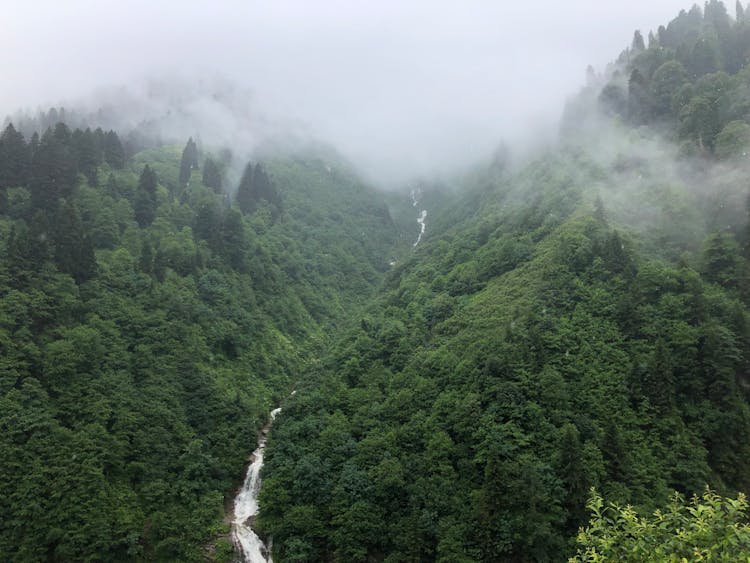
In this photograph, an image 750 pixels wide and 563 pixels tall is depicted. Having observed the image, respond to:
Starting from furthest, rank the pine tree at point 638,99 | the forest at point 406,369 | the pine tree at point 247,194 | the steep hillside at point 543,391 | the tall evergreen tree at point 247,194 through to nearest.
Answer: the tall evergreen tree at point 247,194 < the pine tree at point 247,194 < the pine tree at point 638,99 < the forest at point 406,369 < the steep hillside at point 543,391

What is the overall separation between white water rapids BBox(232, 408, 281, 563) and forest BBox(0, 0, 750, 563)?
1.36m

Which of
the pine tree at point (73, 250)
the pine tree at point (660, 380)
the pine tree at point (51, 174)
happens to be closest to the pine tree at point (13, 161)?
the pine tree at point (51, 174)

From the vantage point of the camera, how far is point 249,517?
62.1 meters

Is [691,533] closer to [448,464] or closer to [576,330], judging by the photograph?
[448,464]

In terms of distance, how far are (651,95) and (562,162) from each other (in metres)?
24.6

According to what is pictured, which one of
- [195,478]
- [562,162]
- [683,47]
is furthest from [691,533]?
[683,47]

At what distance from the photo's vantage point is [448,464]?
5481 cm

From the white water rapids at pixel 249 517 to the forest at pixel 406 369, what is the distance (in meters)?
1.36

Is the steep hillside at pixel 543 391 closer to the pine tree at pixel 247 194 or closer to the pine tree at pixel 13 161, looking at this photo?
the pine tree at pixel 13 161

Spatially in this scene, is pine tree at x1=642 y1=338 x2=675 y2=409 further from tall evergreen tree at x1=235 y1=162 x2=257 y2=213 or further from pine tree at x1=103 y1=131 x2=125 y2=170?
pine tree at x1=103 y1=131 x2=125 y2=170

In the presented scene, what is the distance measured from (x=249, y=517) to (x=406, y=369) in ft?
88.6

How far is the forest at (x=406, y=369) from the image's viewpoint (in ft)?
164

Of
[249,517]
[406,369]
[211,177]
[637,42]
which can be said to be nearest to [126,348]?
[249,517]

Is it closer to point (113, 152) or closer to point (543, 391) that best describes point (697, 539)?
point (543, 391)
